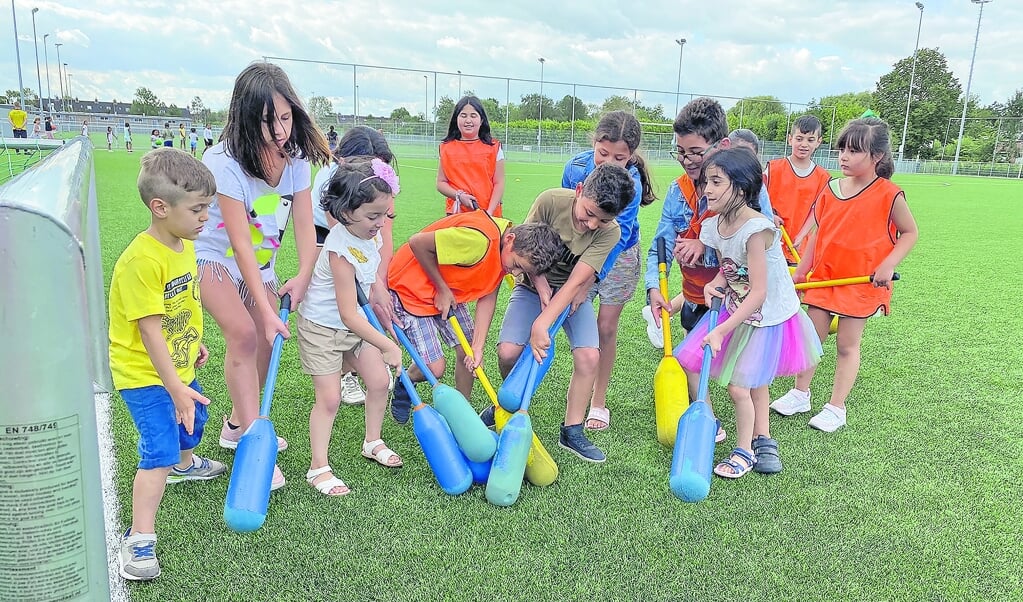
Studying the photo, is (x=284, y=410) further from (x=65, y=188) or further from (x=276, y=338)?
(x=65, y=188)

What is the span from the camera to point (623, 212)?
2.85 metres

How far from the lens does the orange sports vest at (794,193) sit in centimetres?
445

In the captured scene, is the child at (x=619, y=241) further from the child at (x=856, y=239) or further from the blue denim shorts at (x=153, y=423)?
the blue denim shorts at (x=153, y=423)

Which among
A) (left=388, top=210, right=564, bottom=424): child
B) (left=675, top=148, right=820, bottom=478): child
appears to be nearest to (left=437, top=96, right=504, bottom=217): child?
(left=388, top=210, right=564, bottom=424): child

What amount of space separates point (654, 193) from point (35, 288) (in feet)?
8.87

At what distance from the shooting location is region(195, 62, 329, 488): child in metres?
2.41

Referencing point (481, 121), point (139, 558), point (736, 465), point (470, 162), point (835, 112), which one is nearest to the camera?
point (139, 558)

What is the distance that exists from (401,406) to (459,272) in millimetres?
784

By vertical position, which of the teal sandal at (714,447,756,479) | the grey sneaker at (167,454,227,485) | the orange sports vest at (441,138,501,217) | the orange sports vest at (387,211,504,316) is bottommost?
the teal sandal at (714,447,756,479)

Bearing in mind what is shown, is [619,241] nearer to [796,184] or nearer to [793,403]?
[793,403]

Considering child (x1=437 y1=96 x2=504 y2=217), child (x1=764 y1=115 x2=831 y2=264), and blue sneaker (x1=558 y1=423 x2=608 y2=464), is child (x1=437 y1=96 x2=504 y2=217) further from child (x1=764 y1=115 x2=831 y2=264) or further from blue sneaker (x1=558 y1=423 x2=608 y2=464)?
blue sneaker (x1=558 y1=423 x2=608 y2=464)

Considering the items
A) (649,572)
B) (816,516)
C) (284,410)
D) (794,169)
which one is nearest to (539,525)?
(649,572)

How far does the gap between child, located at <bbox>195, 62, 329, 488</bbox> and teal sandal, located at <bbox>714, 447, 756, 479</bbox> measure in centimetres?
190

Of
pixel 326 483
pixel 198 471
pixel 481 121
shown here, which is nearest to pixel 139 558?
pixel 198 471
